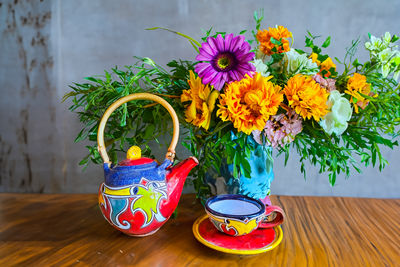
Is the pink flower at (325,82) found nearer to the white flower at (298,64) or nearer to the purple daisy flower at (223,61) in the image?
the white flower at (298,64)

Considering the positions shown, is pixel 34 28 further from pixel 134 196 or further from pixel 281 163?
pixel 281 163

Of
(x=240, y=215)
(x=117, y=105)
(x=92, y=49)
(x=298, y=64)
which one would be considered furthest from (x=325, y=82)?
(x=92, y=49)

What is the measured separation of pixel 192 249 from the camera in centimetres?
58

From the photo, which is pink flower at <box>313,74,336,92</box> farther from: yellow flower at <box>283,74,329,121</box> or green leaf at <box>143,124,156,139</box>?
green leaf at <box>143,124,156,139</box>

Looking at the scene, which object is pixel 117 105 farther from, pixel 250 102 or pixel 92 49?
pixel 92 49

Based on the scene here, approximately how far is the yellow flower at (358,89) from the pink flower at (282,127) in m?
0.12

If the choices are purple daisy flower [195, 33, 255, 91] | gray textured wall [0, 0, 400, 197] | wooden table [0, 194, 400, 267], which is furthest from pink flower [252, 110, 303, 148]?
gray textured wall [0, 0, 400, 197]

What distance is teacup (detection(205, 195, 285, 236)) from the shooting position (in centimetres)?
55

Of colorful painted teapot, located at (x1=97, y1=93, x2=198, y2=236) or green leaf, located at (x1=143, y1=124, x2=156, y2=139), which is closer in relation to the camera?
colorful painted teapot, located at (x1=97, y1=93, x2=198, y2=236)

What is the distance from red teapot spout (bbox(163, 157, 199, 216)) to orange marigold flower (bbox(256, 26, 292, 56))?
287mm

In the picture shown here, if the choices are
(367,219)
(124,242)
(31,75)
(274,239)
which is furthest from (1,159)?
(367,219)

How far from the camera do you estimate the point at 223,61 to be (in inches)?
22.4

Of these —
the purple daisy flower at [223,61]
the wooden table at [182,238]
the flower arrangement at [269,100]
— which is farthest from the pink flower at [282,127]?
the wooden table at [182,238]

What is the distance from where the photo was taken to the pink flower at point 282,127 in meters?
0.58
